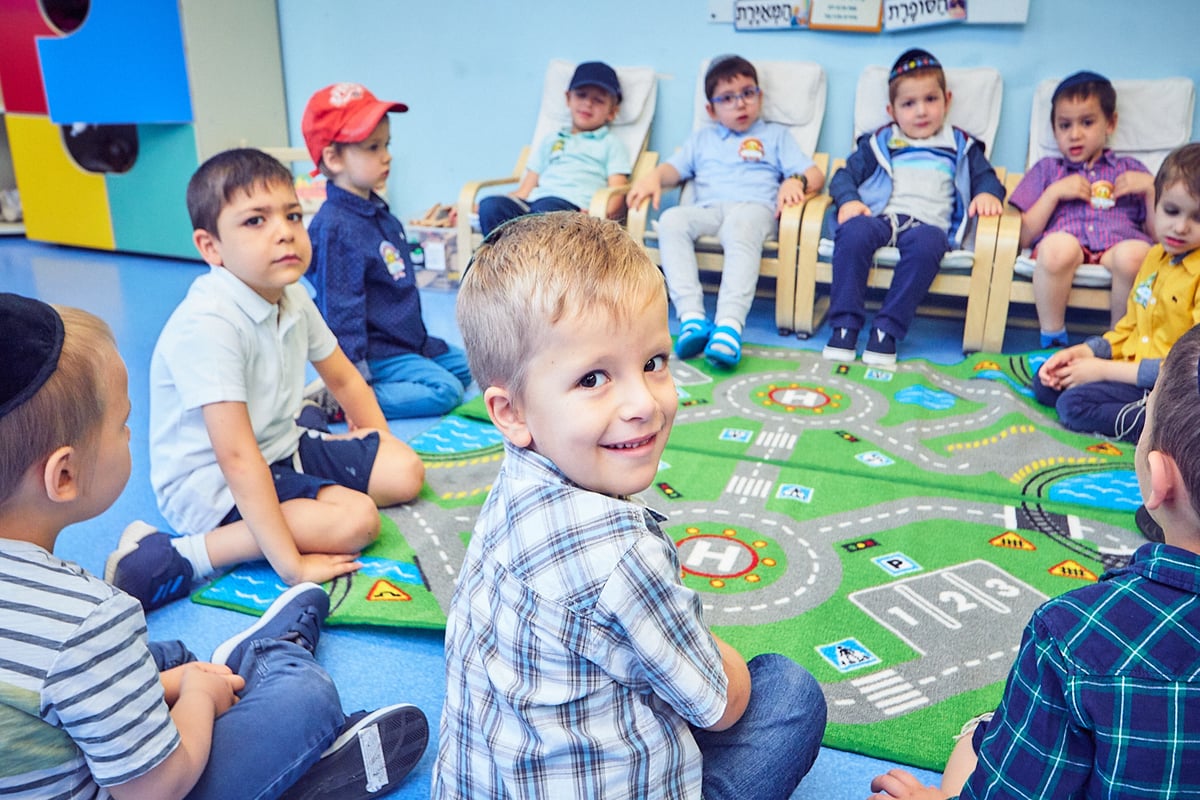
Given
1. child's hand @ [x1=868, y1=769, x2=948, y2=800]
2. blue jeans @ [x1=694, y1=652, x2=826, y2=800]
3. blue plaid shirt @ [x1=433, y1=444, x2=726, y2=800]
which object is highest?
blue plaid shirt @ [x1=433, y1=444, x2=726, y2=800]

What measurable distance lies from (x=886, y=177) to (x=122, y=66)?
337cm

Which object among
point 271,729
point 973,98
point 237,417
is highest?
point 973,98

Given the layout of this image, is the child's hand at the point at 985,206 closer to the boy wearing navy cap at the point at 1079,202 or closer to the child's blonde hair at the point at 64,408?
the boy wearing navy cap at the point at 1079,202

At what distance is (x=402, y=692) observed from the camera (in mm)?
1367

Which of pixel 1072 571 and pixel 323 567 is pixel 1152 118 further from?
pixel 323 567

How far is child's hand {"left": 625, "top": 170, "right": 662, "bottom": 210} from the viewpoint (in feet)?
11.1

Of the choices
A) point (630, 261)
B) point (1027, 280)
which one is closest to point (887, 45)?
point (1027, 280)

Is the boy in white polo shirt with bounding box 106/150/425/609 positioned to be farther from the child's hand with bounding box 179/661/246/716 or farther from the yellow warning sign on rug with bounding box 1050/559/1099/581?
the yellow warning sign on rug with bounding box 1050/559/1099/581

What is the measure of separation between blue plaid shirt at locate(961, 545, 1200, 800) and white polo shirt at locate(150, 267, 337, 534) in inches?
51.9

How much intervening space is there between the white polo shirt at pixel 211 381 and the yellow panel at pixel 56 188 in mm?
3460

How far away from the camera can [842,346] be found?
2.94 metres

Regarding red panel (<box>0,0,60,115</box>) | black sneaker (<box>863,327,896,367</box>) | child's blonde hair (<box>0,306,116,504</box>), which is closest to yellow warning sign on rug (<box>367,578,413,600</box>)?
child's blonde hair (<box>0,306,116,504</box>)

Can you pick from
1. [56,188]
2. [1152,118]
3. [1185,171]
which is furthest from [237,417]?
[56,188]

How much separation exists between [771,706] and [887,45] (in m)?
3.18
